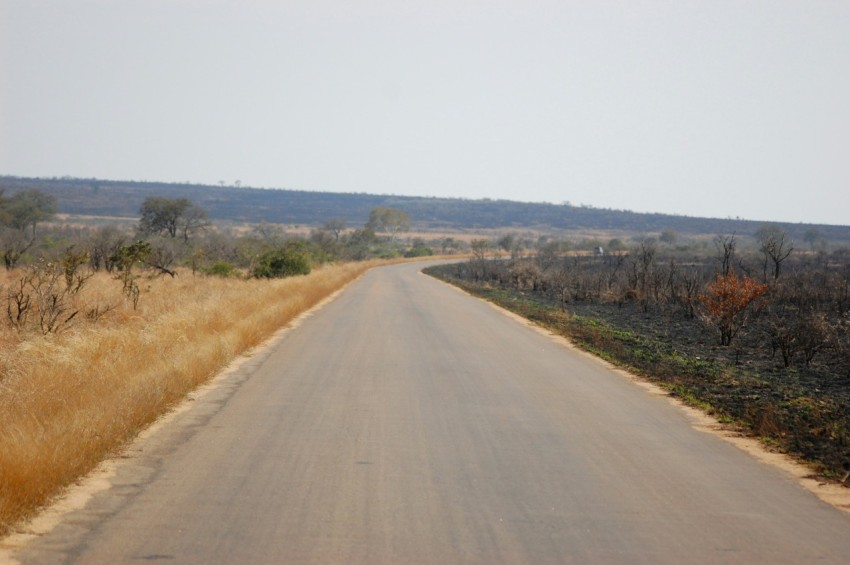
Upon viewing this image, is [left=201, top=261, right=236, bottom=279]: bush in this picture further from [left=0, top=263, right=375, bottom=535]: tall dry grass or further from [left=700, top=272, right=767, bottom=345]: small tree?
[left=700, top=272, right=767, bottom=345]: small tree

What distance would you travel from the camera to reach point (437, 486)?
7641 mm

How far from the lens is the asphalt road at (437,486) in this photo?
6011mm

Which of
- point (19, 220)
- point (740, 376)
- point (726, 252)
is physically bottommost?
point (19, 220)

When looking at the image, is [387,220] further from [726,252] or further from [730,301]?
[730,301]

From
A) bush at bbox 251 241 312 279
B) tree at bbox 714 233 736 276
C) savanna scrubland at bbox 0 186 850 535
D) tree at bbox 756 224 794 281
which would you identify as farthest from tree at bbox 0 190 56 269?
tree at bbox 756 224 794 281

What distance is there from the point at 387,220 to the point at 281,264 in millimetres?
110804

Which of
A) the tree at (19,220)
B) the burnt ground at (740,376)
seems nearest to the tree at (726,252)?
the burnt ground at (740,376)

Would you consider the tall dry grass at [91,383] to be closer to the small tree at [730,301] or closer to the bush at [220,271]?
the small tree at [730,301]

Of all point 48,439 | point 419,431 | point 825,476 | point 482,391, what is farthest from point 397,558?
point 482,391

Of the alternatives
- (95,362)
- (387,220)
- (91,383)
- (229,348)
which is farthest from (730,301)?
(387,220)

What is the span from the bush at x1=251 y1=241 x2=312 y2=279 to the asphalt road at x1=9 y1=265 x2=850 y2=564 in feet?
108

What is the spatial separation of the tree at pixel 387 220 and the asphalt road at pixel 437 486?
140552 millimetres

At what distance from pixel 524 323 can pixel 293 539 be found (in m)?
21.4

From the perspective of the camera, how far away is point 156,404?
10.4 metres
